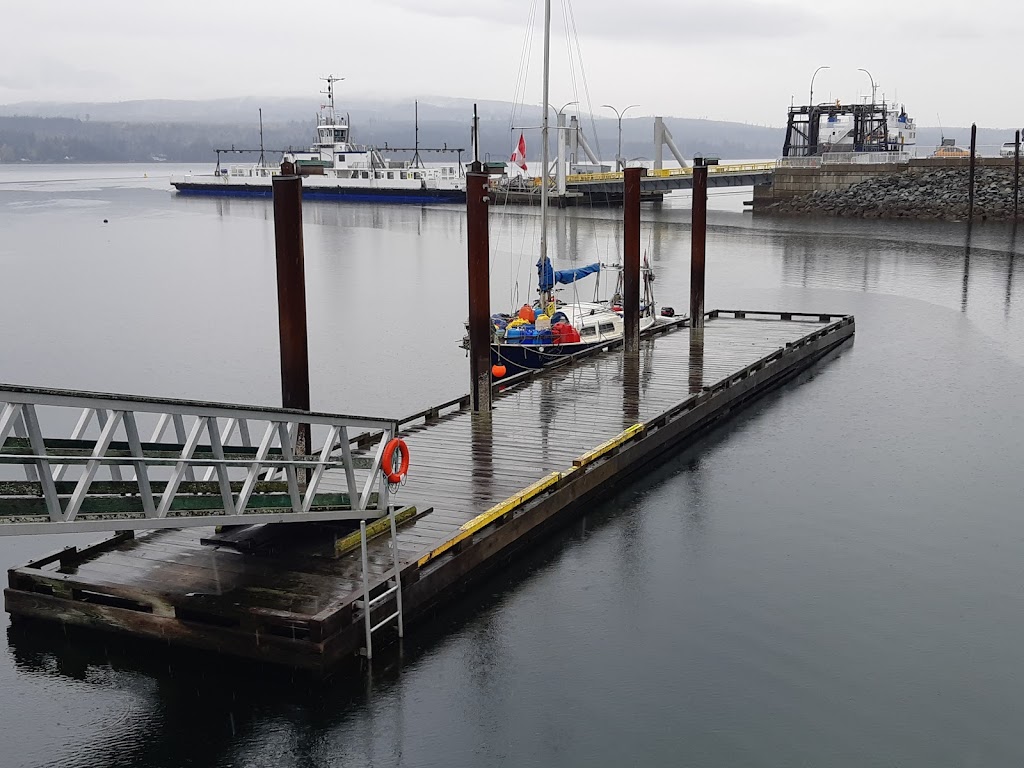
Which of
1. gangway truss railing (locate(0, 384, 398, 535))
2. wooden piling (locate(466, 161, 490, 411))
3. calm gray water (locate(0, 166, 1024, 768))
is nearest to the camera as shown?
gangway truss railing (locate(0, 384, 398, 535))

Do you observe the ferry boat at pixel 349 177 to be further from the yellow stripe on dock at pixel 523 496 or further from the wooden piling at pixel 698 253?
the yellow stripe on dock at pixel 523 496

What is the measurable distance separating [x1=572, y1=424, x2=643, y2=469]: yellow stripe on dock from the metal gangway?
12.6 ft

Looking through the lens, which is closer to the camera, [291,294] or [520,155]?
[291,294]

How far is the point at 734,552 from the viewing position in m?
17.4

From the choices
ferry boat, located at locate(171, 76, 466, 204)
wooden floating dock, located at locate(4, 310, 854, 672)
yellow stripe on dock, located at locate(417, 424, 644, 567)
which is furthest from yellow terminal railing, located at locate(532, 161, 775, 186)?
yellow stripe on dock, located at locate(417, 424, 644, 567)

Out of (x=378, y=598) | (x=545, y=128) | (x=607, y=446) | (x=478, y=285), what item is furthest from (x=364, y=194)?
(x=378, y=598)

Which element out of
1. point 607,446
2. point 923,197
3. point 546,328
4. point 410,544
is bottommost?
point 410,544

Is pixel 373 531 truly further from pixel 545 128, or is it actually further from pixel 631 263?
pixel 545 128

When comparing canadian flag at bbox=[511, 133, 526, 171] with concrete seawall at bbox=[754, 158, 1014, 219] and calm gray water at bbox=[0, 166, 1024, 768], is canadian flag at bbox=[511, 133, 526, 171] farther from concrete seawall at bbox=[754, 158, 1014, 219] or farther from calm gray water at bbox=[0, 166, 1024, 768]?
concrete seawall at bbox=[754, 158, 1014, 219]

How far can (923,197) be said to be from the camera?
8588cm

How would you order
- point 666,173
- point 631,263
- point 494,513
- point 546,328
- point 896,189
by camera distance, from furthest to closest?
point 666,173 → point 896,189 → point 546,328 → point 631,263 → point 494,513

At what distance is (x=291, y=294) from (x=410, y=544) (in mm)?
4039

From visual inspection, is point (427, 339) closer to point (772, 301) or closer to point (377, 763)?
point (772, 301)

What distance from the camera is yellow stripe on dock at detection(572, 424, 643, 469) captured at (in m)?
17.9
